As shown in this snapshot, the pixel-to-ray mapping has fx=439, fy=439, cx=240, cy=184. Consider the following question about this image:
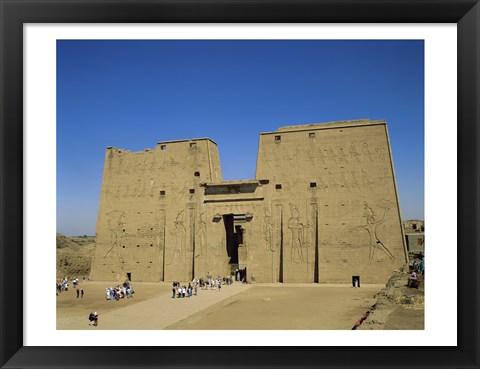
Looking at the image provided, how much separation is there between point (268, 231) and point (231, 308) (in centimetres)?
834

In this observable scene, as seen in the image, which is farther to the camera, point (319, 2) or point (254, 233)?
point (254, 233)

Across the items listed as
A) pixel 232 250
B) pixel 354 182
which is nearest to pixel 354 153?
pixel 354 182

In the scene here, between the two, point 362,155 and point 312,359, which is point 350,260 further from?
point 312,359

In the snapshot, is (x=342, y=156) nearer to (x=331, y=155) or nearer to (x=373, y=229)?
(x=331, y=155)

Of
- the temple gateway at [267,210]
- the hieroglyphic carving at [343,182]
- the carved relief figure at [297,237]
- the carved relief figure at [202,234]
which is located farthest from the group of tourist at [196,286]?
the hieroglyphic carving at [343,182]

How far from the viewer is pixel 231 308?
16.6 m

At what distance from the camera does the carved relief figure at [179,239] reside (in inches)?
1026

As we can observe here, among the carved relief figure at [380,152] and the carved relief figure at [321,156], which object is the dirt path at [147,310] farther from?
the carved relief figure at [380,152]

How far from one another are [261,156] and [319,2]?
19.4 metres

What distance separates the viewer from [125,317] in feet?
50.6

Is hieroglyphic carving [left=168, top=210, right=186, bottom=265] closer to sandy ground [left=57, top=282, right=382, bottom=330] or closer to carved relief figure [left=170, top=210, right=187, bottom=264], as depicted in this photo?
carved relief figure [left=170, top=210, right=187, bottom=264]

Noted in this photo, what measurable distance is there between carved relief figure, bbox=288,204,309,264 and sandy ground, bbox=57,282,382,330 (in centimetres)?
155

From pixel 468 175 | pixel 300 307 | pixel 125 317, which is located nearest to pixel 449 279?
pixel 468 175

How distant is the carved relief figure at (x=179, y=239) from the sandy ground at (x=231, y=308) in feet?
9.87
